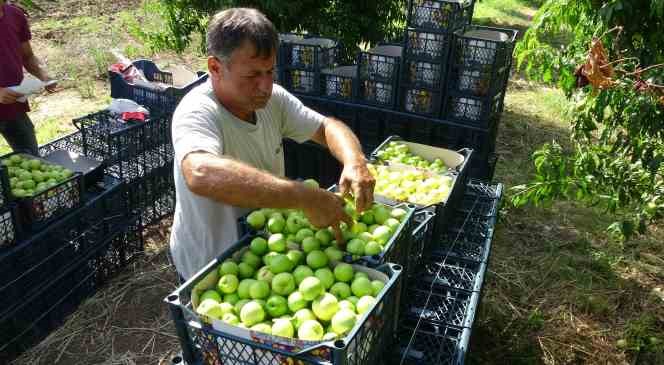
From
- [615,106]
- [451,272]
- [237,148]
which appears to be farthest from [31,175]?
[615,106]

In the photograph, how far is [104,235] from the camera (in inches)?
153

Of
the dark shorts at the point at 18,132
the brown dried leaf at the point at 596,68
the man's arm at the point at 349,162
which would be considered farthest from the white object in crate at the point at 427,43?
the dark shorts at the point at 18,132

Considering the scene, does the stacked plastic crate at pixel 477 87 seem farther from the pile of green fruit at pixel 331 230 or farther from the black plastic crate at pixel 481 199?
the pile of green fruit at pixel 331 230

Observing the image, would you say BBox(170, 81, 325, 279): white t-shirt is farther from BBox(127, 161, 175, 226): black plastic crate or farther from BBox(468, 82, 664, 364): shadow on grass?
BBox(127, 161, 175, 226): black plastic crate

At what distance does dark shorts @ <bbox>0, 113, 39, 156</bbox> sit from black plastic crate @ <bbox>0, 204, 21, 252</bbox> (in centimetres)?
126

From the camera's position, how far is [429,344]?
220 centimetres

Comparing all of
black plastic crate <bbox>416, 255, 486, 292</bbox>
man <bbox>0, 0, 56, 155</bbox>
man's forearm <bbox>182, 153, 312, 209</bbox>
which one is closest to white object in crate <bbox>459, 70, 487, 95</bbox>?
black plastic crate <bbox>416, 255, 486, 292</bbox>

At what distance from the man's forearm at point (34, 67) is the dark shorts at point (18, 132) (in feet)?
1.49

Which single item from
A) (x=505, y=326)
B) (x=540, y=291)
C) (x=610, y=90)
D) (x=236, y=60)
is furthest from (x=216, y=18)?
(x=540, y=291)

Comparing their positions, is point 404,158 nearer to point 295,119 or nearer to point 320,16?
point 295,119

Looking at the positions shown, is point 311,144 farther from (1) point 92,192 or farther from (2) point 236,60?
(2) point 236,60

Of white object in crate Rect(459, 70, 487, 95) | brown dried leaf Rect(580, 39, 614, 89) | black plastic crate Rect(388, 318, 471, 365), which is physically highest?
brown dried leaf Rect(580, 39, 614, 89)

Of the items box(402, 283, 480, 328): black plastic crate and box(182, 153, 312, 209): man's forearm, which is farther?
box(402, 283, 480, 328): black plastic crate

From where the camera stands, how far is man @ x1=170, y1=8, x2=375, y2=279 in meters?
1.87
